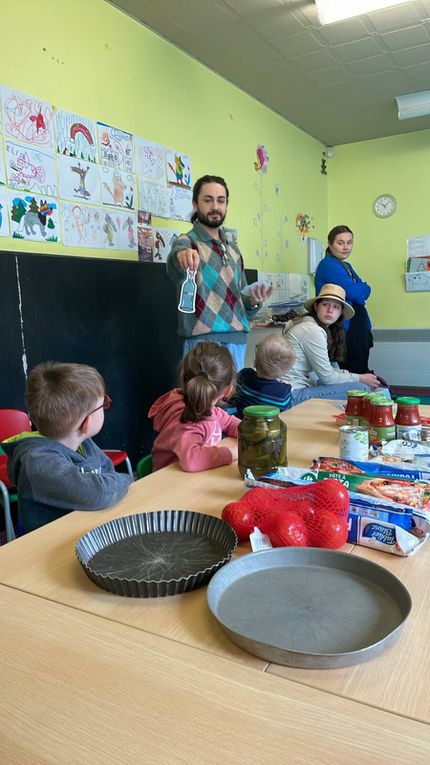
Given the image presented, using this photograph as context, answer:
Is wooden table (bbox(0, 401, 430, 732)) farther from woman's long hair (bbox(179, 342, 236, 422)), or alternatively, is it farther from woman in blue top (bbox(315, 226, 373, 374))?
woman in blue top (bbox(315, 226, 373, 374))

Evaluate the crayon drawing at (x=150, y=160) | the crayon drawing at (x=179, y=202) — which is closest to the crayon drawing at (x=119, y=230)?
the crayon drawing at (x=150, y=160)

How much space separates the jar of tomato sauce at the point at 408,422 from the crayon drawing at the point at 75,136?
1.95 m

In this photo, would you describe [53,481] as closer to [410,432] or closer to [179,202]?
[410,432]

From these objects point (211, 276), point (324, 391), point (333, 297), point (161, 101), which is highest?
point (161, 101)

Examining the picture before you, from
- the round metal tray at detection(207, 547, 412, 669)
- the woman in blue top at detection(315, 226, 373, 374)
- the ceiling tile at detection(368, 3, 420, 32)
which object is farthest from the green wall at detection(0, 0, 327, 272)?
the round metal tray at detection(207, 547, 412, 669)

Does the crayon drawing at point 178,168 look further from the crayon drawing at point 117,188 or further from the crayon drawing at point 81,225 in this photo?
the crayon drawing at point 81,225

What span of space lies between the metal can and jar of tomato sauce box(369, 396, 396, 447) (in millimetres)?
165

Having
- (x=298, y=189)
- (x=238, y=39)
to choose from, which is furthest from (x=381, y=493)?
(x=298, y=189)

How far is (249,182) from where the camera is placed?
4.33 meters

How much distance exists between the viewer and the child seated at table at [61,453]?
1.18 m

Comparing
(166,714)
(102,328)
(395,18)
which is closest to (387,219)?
(395,18)

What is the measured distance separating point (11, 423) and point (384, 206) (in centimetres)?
501

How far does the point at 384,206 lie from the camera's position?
5.95 metres

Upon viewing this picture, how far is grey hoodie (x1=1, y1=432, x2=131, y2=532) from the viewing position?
3.83 ft
